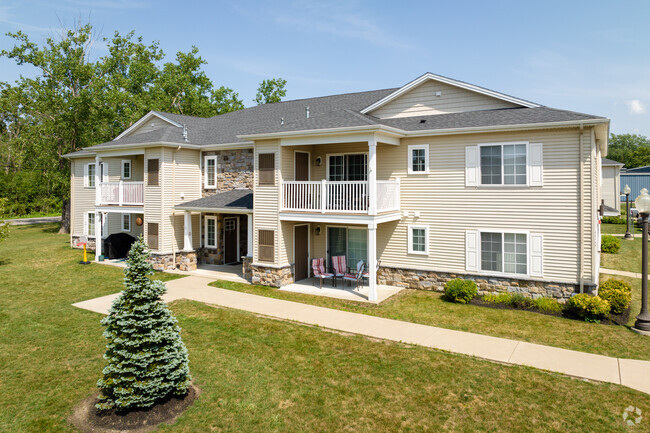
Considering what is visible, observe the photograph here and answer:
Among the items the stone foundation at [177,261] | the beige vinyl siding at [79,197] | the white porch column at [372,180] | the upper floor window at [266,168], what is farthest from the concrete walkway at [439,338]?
the beige vinyl siding at [79,197]

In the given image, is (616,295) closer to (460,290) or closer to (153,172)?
(460,290)

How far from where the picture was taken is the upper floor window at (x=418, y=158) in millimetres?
14617

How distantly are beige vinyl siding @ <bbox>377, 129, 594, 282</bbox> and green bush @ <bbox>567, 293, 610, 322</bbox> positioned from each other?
98 centimetres

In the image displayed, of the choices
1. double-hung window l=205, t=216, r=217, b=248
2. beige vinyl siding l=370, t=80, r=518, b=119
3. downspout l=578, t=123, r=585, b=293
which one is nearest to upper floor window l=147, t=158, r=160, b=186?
double-hung window l=205, t=216, r=217, b=248

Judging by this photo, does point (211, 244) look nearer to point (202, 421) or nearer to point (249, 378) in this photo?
point (249, 378)

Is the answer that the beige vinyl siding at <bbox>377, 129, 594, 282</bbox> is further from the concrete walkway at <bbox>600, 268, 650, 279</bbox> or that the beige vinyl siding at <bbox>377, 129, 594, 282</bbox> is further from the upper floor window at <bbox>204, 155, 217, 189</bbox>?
the upper floor window at <bbox>204, 155, 217, 189</bbox>

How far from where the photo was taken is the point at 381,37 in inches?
700

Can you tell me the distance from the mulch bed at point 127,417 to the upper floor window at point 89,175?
67.2 feet

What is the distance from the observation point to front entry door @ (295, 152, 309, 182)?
1614cm

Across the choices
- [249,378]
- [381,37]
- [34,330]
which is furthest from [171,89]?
[249,378]

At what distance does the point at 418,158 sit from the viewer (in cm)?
1486

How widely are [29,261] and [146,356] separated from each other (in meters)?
17.9

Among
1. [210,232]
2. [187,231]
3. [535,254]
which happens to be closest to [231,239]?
[210,232]

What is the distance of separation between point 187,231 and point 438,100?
12010mm
